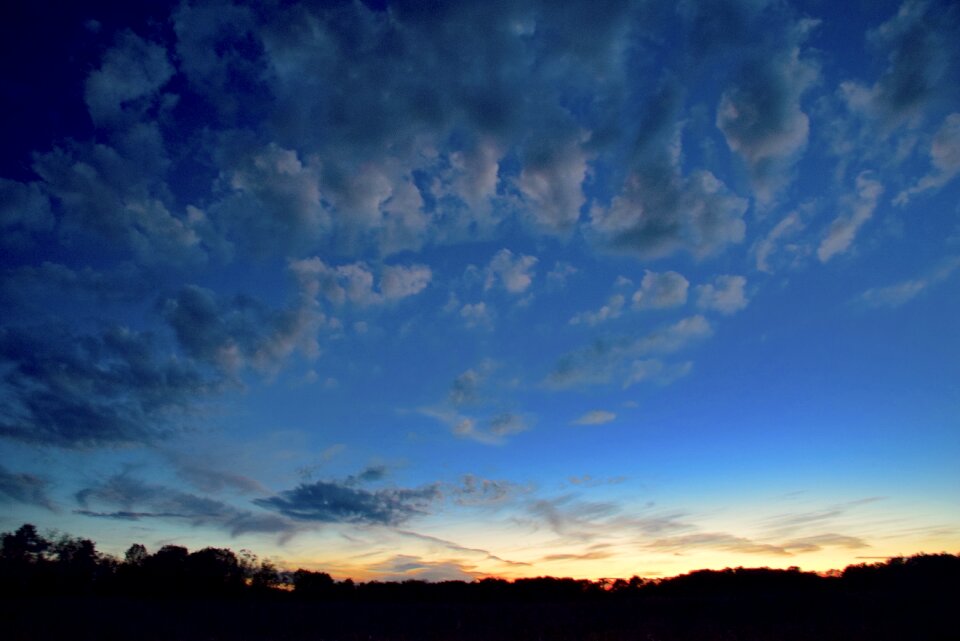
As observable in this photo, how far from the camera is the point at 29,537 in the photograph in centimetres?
11750

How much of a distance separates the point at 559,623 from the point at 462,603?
147ft

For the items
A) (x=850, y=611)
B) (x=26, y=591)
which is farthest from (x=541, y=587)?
(x=26, y=591)

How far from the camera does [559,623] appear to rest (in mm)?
34312

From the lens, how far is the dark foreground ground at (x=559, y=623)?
24016mm

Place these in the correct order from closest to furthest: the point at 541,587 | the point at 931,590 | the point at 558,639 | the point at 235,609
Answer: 1. the point at 558,639
2. the point at 931,590
3. the point at 235,609
4. the point at 541,587

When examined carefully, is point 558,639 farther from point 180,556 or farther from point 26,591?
point 180,556

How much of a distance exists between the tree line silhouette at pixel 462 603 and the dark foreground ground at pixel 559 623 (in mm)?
130

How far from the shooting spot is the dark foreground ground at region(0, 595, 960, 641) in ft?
78.8

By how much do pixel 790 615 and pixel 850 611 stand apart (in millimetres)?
3695

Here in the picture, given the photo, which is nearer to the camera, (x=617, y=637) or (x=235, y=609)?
(x=617, y=637)

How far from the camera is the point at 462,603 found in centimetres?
7256

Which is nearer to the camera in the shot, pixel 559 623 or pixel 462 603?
pixel 559 623

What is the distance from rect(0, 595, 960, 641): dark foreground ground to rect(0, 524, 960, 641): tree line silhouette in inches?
5.1

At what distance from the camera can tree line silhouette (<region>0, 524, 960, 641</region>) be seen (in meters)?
27.7
